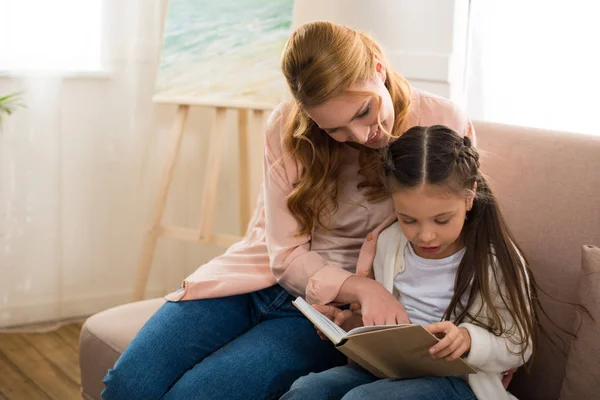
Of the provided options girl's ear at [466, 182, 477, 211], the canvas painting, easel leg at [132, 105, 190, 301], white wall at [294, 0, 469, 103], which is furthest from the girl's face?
easel leg at [132, 105, 190, 301]

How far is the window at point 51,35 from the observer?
290 cm

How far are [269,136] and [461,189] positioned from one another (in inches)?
20.2

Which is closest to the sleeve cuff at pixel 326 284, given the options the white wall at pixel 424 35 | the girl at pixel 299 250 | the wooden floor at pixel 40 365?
the girl at pixel 299 250

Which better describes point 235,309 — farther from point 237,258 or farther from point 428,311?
point 428,311

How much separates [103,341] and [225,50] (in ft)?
4.07

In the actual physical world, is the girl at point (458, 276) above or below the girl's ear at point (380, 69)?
below

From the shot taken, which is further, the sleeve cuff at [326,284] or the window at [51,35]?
the window at [51,35]

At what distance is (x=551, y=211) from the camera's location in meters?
1.66

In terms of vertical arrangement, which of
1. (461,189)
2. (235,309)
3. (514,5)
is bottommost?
(235,309)

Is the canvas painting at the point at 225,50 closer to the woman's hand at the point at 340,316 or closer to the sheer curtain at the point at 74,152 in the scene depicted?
the sheer curtain at the point at 74,152

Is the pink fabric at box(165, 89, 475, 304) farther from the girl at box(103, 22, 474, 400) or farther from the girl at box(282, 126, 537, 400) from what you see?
the girl at box(282, 126, 537, 400)

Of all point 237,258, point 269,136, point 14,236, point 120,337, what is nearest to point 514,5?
point 269,136

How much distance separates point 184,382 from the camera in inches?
64.1

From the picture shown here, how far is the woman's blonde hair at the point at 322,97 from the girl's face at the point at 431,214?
0.52ft
